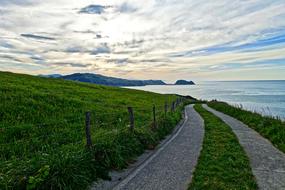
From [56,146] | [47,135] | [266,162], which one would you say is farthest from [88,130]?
[266,162]

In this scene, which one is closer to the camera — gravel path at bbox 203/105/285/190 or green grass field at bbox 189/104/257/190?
green grass field at bbox 189/104/257/190

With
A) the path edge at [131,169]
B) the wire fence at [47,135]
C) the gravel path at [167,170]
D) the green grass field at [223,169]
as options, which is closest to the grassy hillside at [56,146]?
the wire fence at [47,135]

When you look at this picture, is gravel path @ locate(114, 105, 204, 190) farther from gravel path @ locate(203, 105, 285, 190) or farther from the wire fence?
gravel path @ locate(203, 105, 285, 190)

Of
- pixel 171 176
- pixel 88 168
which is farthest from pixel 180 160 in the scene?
pixel 88 168

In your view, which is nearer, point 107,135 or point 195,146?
point 107,135

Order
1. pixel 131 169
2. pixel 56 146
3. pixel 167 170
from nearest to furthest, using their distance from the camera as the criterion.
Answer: pixel 167 170 < pixel 131 169 < pixel 56 146

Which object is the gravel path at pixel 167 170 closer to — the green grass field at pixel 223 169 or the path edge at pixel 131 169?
the path edge at pixel 131 169

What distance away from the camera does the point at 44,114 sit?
14.6m

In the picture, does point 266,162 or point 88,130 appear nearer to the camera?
point 88,130

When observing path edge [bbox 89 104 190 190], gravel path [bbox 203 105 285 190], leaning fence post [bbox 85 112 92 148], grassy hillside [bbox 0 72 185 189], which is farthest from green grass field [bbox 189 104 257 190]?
leaning fence post [bbox 85 112 92 148]

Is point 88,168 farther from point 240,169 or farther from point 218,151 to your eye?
point 218,151

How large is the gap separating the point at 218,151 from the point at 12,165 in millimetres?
7140

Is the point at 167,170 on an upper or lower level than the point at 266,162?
lower

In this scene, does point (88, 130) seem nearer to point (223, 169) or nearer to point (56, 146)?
point (56, 146)
